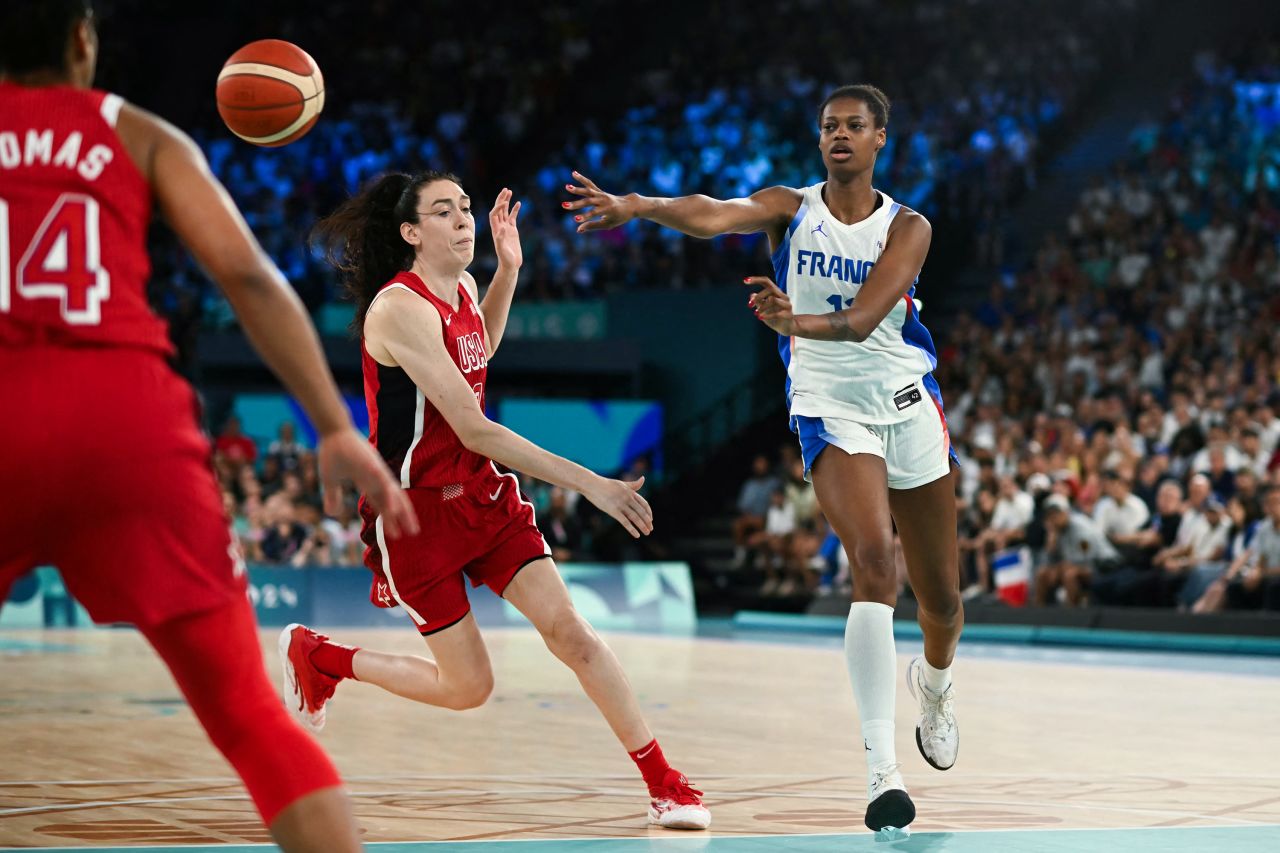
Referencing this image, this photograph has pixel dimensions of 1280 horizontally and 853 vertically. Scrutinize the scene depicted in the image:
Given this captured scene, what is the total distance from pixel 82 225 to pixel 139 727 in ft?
19.5

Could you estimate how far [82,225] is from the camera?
3.01 m

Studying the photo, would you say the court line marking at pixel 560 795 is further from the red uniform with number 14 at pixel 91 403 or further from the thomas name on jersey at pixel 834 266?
the red uniform with number 14 at pixel 91 403

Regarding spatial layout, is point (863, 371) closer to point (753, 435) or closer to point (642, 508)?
point (642, 508)

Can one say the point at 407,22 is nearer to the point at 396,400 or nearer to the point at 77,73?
the point at 396,400

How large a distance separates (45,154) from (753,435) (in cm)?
2048

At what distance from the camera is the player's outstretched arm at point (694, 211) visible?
555cm

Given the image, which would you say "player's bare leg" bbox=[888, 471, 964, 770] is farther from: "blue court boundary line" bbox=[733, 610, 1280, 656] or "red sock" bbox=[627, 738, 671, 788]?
"blue court boundary line" bbox=[733, 610, 1280, 656]

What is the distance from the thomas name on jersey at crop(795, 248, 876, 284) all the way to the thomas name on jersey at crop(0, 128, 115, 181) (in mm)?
3267

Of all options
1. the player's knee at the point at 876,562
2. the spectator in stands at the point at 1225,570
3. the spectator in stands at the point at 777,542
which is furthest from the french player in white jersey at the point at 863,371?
the spectator in stands at the point at 777,542

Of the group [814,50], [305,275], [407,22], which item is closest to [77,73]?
[305,275]

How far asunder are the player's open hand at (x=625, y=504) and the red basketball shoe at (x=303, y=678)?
6.61ft

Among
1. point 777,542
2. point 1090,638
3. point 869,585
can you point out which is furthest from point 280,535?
point 869,585

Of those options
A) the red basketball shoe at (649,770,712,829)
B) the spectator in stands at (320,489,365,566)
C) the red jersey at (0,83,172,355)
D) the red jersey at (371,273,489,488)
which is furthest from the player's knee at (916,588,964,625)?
the spectator in stands at (320,489,365,566)

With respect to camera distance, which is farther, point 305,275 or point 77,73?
point 305,275
